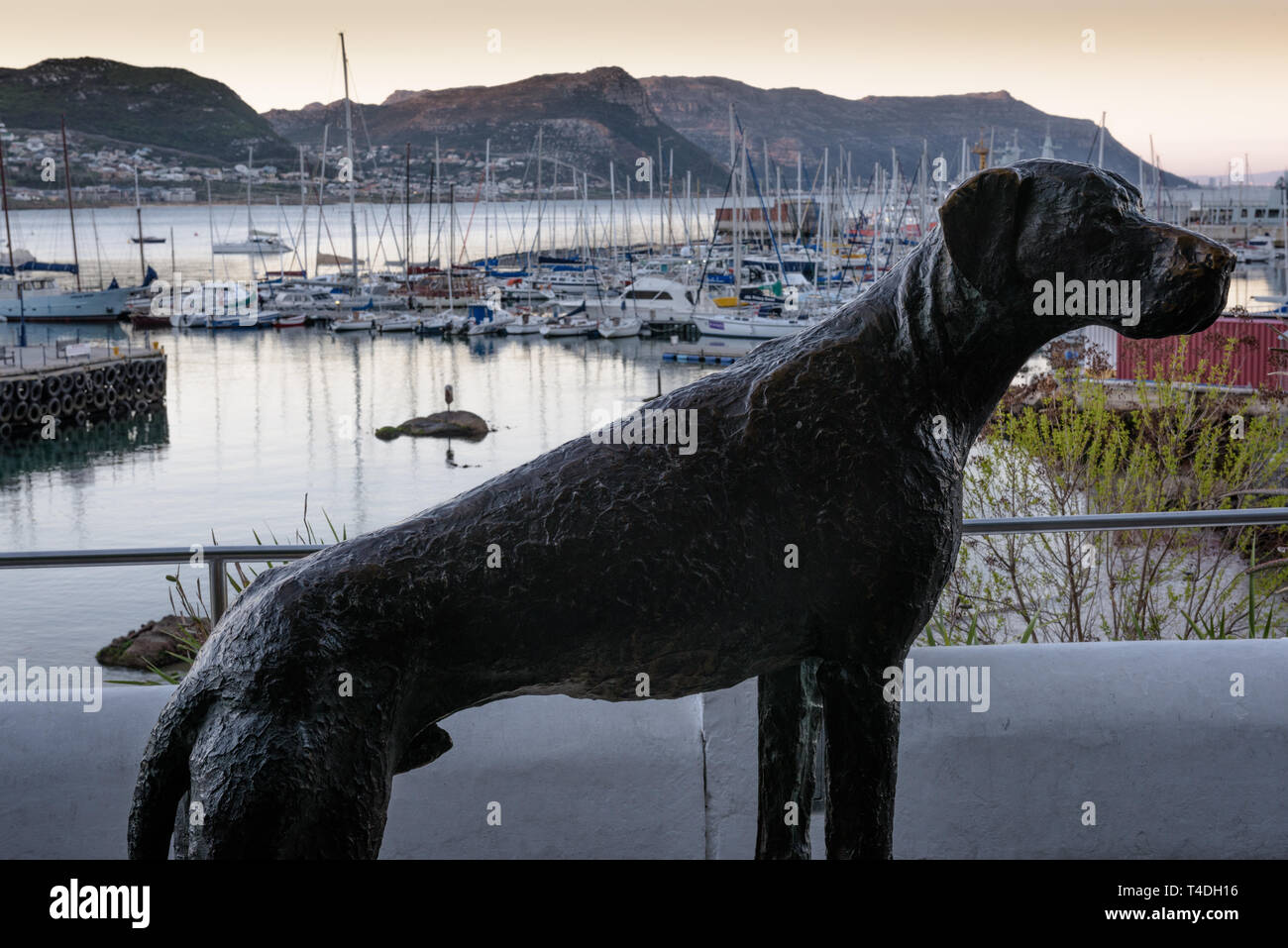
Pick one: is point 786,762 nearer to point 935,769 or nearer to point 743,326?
point 935,769

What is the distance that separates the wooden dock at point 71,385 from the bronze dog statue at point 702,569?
53.9 meters

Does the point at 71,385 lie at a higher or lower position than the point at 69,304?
lower

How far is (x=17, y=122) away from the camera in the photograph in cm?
12788

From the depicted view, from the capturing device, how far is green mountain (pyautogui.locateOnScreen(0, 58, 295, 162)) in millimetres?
129875

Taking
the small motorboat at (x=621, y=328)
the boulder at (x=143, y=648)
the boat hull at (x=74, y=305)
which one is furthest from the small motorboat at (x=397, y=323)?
the boulder at (x=143, y=648)

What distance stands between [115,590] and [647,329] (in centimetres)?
4936

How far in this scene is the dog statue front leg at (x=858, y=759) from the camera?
7.89 ft

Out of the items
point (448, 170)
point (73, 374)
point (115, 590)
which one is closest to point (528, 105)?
point (448, 170)

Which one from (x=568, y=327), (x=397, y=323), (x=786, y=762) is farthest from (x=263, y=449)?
(x=786, y=762)

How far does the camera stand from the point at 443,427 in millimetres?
53906

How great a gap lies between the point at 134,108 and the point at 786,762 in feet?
472

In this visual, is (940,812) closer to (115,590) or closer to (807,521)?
(807,521)

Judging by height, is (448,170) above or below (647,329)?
above

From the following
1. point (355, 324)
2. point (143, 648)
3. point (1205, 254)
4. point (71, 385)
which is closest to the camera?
point (1205, 254)
